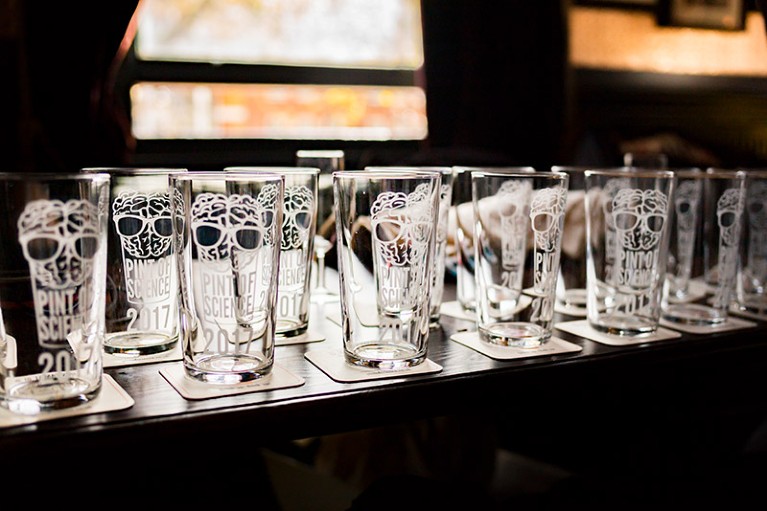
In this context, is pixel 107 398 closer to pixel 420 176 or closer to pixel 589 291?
pixel 420 176

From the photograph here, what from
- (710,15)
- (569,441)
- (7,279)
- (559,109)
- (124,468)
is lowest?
(569,441)

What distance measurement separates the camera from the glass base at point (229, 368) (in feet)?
2.18

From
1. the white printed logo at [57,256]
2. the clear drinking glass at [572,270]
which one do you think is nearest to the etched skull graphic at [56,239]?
the white printed logo at [57,256]

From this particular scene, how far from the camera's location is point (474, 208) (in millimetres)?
847

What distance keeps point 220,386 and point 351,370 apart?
0.12 metres

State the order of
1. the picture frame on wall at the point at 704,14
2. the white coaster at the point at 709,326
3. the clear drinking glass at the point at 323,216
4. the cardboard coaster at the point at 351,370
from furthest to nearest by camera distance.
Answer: the picture frame on wall at the point at 704,14, the clear drinking glass at the point at 323,216, the white coaster at the point at 709,326, the cardboard coaster at the point at 351,370

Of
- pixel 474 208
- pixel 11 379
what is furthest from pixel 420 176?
pixel 11 379

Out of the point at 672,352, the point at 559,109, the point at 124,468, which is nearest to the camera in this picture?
the point at 124,468

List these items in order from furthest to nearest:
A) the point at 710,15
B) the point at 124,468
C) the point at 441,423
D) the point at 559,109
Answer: the point at 710,15 → the point at 559,109 → the point at 441,423 → the point at 124,468

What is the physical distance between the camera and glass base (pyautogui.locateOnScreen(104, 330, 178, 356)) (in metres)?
0.75

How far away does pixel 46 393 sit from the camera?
0.60m

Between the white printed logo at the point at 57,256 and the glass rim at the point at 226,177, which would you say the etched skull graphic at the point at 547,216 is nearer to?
the glass rim at the point at 226,177

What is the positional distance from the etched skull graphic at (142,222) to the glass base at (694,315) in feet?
1.95

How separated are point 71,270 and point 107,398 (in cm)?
11
